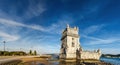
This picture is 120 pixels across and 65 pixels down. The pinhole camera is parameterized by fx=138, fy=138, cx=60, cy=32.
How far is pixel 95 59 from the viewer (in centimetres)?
6650

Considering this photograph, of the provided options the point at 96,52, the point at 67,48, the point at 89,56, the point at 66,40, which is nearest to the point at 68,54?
the point at 67,48

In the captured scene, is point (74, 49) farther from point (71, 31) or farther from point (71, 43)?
point (71, 31)

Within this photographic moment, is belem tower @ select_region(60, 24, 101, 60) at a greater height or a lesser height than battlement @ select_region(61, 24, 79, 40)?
lesser

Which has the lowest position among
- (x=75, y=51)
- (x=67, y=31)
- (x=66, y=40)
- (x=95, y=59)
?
(x=95, y=59)

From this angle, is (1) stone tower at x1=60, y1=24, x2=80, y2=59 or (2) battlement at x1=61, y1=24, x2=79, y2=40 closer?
(1) stone tower at x1=60, y1=24, x2=80, y2=59

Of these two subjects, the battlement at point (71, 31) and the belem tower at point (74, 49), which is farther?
the battlement at point (71, 31)

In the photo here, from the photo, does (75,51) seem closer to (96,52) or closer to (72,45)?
(72,45)

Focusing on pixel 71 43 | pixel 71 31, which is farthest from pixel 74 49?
pixel 71 31

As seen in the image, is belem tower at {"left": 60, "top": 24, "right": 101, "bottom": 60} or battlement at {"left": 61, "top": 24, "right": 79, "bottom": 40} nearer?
belem tower at {"left": 60, "top": 24, "right": 101, "bottom": 60}

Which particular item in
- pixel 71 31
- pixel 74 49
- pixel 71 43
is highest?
pixel 71 31

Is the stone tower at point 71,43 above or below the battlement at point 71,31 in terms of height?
below

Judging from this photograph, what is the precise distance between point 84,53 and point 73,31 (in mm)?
11772

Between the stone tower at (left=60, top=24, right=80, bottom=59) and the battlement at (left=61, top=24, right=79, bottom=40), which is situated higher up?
the battlement at (left=61, top=24, right=79, bottom=40)

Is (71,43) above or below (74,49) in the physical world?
above
